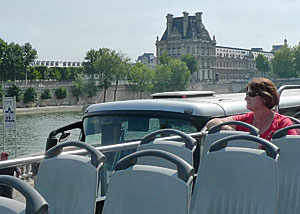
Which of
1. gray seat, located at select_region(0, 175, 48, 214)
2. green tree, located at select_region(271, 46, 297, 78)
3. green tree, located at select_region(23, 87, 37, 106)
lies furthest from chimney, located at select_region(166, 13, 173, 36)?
gray seat, located at select_region(0, 175, 48, 214)

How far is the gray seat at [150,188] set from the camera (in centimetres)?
219

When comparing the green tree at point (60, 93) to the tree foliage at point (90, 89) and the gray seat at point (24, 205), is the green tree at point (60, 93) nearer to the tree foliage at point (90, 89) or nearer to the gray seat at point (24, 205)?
the tree foliage at point (90, 89)

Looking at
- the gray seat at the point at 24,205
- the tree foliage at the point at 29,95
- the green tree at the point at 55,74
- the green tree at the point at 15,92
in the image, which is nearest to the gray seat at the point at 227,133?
the gray seat at the point at 24,205

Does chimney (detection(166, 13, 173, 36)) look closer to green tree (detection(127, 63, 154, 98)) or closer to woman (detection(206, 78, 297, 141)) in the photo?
green tree (detection(127, 63, 154, 98))

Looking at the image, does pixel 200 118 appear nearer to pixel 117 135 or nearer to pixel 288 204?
pixel 117 135

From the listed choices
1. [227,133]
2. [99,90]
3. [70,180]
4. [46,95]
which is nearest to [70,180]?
[70,180]

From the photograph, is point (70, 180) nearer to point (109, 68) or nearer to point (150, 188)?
point (150, 188)

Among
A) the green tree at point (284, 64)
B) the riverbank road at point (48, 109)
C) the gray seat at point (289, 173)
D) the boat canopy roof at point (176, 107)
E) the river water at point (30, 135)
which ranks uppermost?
the green tree at point (284, 64)

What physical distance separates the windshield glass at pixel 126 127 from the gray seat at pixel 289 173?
68.8 inches

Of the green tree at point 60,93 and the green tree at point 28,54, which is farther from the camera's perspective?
the green tree at point 28,54

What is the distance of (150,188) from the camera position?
229 cm

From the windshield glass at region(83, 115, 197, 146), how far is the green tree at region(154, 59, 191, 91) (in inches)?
3167

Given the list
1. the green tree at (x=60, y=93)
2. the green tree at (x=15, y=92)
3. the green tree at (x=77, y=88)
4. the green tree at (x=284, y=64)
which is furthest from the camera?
the green tree at (x=284, y=64)

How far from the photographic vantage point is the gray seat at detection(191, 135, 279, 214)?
2516 mm
